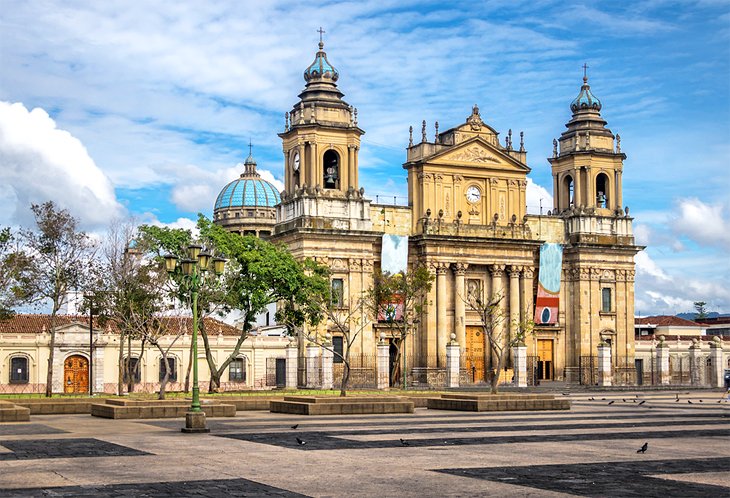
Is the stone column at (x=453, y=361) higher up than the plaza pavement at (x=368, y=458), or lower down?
higher up

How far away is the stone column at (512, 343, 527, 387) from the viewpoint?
6750 cm

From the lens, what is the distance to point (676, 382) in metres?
81.0

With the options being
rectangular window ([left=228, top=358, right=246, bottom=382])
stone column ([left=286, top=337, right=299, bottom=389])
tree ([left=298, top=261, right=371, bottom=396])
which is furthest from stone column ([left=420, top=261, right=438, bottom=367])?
rectangular window ([left=228, top=358, right=246, bottom=382])

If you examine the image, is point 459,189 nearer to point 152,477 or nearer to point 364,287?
point 364,287

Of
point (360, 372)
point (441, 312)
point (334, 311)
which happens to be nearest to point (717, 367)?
point (441, 312)

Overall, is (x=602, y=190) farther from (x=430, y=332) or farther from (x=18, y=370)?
(x=18, y=370)

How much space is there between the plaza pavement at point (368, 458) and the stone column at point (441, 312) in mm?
37027

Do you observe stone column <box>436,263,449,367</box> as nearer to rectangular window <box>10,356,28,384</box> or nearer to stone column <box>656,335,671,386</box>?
stone column <box>656,335,671,386</box>

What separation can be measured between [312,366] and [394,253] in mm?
11002

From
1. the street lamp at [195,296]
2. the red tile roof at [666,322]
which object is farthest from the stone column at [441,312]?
the street lamp at [195,296]

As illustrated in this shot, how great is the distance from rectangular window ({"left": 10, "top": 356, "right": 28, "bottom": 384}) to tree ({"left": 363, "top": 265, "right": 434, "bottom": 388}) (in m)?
21.0

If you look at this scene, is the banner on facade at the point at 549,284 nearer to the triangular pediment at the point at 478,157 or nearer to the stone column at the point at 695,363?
the triangular pediment at the point at 478,157

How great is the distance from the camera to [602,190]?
81.4 meters

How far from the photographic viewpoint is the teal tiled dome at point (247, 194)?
108 m
